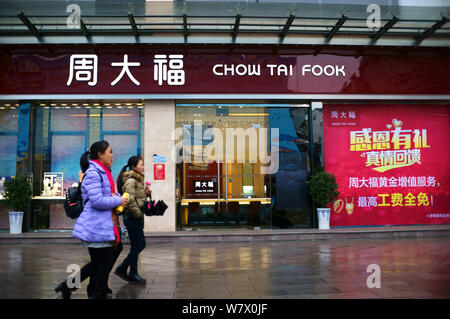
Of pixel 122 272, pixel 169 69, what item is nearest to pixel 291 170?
pixel 169 69

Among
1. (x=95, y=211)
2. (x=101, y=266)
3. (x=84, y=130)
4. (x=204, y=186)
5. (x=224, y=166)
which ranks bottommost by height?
(x=101, y=266)

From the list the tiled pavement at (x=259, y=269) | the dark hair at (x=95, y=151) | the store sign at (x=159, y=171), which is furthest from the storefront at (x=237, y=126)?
the dark hair at (x=95, y=151)

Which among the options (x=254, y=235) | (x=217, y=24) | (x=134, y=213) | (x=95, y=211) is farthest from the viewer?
(x=217, y=24)

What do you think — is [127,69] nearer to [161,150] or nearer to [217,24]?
[161,150]

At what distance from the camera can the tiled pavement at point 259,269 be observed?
483 cm

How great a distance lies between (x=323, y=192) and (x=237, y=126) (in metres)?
3.13

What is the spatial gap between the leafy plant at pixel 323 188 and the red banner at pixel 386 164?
0.69m

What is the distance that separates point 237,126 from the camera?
36.6ft

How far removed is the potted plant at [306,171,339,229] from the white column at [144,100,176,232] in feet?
12.9

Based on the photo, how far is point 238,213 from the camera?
Answer: 10.9 metres

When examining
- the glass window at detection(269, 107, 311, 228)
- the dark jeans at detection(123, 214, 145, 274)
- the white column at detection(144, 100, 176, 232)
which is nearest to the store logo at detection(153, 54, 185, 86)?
the white column at detection(144, 100, 176, 232)

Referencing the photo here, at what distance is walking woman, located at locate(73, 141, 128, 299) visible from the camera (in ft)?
12.8
